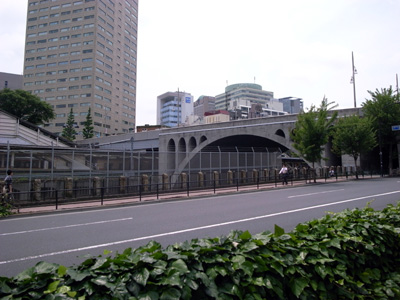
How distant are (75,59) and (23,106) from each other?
138 feet

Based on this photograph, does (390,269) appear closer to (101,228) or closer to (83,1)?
(101,228)

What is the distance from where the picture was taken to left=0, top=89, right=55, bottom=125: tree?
62.0 metres

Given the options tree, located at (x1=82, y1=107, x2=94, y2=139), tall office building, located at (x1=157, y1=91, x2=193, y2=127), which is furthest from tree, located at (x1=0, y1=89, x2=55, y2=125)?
tall office building, located at (x1=157, y1=91, x2=193, y2=127)

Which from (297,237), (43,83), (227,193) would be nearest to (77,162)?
(227,193)

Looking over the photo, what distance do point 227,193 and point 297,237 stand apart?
16.2 m

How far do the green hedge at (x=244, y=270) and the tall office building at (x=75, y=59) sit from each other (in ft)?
322

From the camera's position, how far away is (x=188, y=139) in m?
56.2

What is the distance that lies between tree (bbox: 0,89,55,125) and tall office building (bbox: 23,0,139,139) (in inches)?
1161

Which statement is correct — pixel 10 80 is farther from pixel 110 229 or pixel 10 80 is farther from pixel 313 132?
pixel 110 229

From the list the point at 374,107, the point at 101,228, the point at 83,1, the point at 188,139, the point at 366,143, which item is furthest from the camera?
the point at 83,1

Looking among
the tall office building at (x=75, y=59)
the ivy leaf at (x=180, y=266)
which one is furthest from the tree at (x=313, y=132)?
the tall office building at (x=75, y=59)

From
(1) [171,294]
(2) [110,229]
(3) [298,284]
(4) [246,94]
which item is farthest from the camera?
(4) [246,94]

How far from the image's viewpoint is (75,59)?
9975cm

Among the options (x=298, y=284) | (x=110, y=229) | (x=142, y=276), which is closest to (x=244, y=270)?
(x=298, y=284)
